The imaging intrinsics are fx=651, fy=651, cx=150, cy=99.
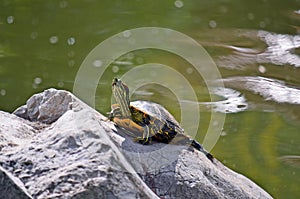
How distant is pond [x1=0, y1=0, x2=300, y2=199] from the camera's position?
4457 millimetres

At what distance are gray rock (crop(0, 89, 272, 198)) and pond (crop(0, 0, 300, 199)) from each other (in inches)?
80.1

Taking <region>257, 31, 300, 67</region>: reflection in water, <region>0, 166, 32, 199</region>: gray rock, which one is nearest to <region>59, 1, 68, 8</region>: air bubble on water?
<region>257, 31, 300, 67</region>: reflection in water

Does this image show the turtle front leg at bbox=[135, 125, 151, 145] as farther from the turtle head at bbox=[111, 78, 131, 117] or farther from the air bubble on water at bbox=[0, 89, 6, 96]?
the air bubble on water at bbox=[0, 89, 6, 96]

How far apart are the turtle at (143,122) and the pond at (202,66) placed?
1.90 metres

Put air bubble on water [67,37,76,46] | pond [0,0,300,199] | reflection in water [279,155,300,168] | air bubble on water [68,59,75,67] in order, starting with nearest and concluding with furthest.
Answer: reflection in water [279,155,300,168]
pond [0,0,300,199]
air bubble on water [68,59,75,67]
air bubble on water [67,37,76,46]

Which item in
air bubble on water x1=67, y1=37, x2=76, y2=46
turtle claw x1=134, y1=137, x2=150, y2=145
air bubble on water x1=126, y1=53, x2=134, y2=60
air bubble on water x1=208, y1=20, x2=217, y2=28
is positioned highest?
turtle claw x1=134, y1=137, x2=150, y2=145

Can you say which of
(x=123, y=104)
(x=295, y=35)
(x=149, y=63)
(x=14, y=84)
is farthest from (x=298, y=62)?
(x=123, y=104)

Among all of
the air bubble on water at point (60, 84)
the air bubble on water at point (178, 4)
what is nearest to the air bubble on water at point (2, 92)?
the air bubble on water at point (60, 84)

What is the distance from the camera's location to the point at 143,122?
2.26 metres

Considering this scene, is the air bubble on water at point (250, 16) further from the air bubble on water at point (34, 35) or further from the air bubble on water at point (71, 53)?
the air bubble on water at point (34, 35)

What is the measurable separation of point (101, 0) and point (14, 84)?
2.15 m

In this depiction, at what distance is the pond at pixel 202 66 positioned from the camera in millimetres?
4457

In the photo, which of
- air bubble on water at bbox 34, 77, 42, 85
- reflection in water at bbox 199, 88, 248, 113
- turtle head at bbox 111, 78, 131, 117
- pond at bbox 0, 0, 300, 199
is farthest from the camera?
air bubble on water at bbox 34, 77, 42, 85

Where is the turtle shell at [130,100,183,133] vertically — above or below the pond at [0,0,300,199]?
above
